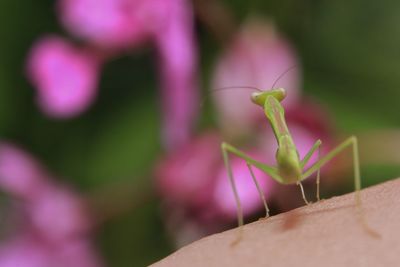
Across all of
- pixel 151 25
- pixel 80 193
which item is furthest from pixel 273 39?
pixel 80 193

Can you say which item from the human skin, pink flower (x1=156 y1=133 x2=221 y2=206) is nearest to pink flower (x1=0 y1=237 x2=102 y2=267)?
pink flower (x1=156 y1=133 x2=221 y2=206)

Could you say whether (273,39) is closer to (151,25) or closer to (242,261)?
Result: (151,25)

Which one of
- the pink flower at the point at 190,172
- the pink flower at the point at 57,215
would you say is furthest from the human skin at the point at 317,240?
the pink flower at the point at 57,215

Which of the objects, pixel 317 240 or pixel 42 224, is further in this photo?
pixel 42 224

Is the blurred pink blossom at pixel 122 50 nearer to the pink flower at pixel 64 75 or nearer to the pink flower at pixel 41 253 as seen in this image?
the pink flower at pixel 64 75

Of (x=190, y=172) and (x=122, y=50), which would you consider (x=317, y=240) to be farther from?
(x=122, y=50)

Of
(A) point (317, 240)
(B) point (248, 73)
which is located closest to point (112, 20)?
(B) point (248, 73)

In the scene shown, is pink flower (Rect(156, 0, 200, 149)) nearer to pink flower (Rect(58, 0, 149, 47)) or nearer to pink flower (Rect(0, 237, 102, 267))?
pink flower (Rect(58, 0, 149, 47))
